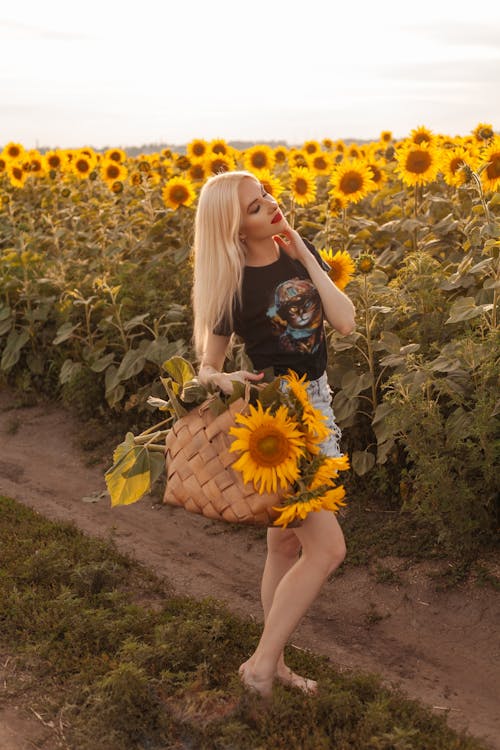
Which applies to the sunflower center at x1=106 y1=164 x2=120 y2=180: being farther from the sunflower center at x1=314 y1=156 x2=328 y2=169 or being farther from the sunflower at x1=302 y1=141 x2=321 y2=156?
the sunflower at x1=302 y1=141 x2=321 y2=156

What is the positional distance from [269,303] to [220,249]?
252mm

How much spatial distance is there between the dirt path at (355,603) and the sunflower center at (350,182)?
7.90ft

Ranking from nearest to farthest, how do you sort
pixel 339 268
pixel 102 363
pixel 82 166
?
pixel 339 268
pixel 102 363
pixel 82 166

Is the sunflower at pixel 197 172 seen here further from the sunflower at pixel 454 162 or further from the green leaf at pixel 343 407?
the green leaf at pixel 343 407

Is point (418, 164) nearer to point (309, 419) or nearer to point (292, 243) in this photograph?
point (292, 243)

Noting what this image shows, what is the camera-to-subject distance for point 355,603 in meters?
4.78

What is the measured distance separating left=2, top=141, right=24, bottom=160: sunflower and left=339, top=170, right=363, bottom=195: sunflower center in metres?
5.92

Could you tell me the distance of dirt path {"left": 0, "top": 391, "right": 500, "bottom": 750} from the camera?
13.3ft

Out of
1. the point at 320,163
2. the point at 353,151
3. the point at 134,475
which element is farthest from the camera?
the point at 353,151

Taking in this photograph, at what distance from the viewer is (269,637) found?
3.43m

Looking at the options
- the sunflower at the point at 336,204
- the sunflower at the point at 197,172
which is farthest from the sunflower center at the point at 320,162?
the sunflower at the point at 336,204

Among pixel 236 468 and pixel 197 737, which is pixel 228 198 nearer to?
pixel 236 468

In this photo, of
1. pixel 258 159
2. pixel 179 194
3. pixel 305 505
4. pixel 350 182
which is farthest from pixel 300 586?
pixel 258 159

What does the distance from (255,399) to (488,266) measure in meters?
2.27
